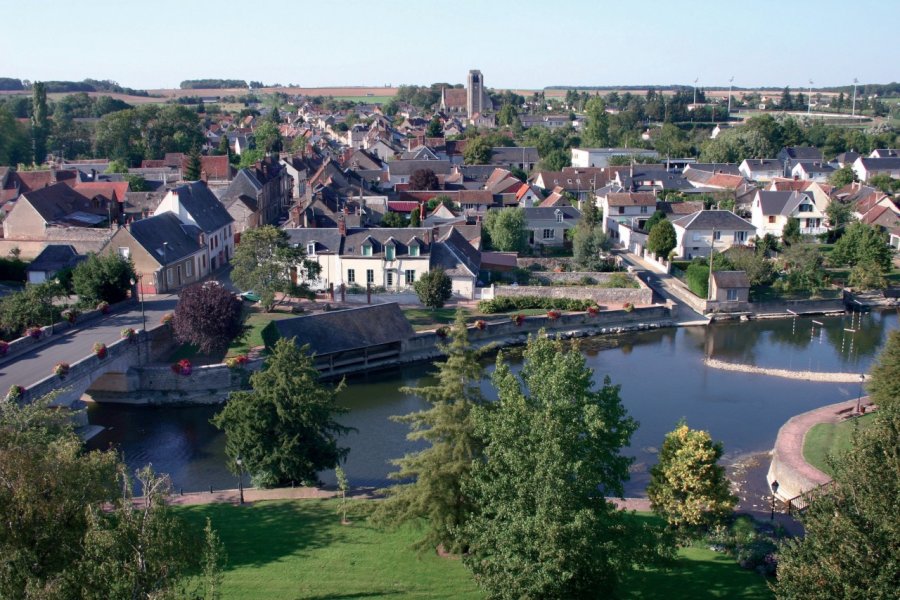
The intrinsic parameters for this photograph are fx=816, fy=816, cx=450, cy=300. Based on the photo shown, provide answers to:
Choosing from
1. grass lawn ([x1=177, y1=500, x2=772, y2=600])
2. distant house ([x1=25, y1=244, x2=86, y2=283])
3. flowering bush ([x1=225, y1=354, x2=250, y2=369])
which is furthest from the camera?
distant house ([x1=25, y1=244, x2=86, y2=283])

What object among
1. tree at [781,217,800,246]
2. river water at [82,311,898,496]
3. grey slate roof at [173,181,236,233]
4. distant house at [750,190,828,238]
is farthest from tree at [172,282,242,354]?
distant house at [750,190,828,238]

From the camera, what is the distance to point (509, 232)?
45.4 meters

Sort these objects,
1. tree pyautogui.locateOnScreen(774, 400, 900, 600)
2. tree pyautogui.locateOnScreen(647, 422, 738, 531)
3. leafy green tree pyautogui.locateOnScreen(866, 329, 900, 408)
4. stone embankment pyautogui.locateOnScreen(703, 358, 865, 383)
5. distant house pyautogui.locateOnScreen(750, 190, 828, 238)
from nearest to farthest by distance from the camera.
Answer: tree pyautogui.locateOnScreen(774, 400, 900, 600) < tree pyautogui.locateOnScreen(647, 422, 738, 531) < leafy green tree pyautogui.locateOnScreen(866, 329, 900, 408) < stone embankment pyautogui.locateOnScreen(703, 358, 865, 383) < distant house pyautogui.locateOnScreen(750, 190, 828, 238)

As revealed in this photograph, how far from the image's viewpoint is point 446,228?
44.2 m

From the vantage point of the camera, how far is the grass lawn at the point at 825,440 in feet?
73.2

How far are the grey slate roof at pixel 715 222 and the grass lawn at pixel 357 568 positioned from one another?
32738 mm

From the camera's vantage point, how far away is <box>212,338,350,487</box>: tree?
1945 cm

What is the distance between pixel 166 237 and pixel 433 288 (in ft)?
44.1

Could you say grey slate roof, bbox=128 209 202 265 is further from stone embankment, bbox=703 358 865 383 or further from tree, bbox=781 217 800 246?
tree, bbox=781 217 800 246

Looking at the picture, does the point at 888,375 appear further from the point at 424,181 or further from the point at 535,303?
the point at 424,181

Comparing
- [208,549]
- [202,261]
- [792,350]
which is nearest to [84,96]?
[202,261]

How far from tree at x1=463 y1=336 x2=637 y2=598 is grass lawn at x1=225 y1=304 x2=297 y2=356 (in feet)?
62.2

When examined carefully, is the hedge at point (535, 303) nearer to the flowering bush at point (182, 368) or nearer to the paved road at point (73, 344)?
the flowering bush at point (182, 368)

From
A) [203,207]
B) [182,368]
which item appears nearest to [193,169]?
[203,207]
